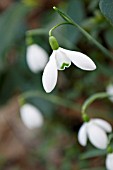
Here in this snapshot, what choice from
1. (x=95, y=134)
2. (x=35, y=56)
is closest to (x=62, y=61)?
(x=95, y=134)

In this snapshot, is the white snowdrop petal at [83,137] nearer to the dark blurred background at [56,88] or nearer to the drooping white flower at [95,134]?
the drooping white flower at [95,134]

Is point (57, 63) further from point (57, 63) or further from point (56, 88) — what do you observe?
point (56, 88)

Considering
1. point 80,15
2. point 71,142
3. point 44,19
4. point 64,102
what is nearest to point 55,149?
point 71,142

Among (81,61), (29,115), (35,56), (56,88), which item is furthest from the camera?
(56,88)

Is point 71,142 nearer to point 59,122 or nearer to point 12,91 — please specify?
point 59,122

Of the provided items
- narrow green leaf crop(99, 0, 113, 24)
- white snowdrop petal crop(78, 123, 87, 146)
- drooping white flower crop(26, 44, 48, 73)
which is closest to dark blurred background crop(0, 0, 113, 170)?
drooping white flower crop(26, 44, 48, 73)

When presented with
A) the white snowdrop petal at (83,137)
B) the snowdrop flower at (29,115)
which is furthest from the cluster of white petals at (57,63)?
the snowdrop flower at (29,115)

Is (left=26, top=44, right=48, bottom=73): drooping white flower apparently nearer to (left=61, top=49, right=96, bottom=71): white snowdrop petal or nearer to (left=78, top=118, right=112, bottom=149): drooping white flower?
(left=78, top=118, right=112, bottom=149): drooping white flower
